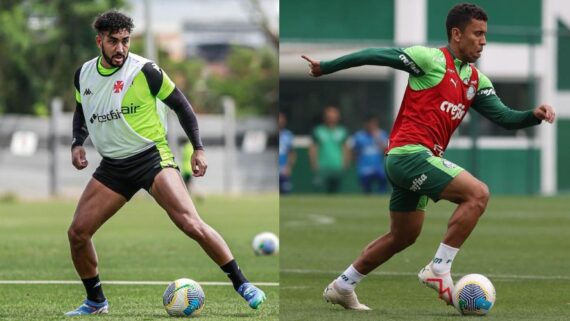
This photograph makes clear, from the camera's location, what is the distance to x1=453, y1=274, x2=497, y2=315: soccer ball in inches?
362

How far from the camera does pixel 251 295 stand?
9375mm

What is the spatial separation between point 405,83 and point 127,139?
949 inches

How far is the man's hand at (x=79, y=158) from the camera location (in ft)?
32.0

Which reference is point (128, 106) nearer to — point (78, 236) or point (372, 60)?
point (78, 236)

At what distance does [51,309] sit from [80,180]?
100 feet

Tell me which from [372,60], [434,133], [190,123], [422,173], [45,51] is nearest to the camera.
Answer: [372,60]

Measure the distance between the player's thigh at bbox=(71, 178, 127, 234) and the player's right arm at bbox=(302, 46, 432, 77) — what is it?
171 centimetres

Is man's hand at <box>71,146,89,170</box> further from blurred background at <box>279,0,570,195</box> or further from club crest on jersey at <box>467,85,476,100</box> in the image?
blurred background at <box>279,0,570,195</box>

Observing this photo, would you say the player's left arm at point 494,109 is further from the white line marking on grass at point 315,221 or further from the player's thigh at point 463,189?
the white line marking on grass at point 315,221

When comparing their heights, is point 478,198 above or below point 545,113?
below

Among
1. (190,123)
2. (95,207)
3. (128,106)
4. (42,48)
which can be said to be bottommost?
(95,207)

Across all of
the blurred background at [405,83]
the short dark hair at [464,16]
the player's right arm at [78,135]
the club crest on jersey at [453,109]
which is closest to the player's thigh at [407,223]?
the club crest on jersey at [453,109]

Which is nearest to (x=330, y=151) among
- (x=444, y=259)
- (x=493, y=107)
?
(x=493, y=107)

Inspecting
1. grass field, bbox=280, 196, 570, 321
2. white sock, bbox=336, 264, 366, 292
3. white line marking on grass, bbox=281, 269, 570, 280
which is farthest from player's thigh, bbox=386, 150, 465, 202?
white line marking on grass, bbox=281, 269, 570, 280
